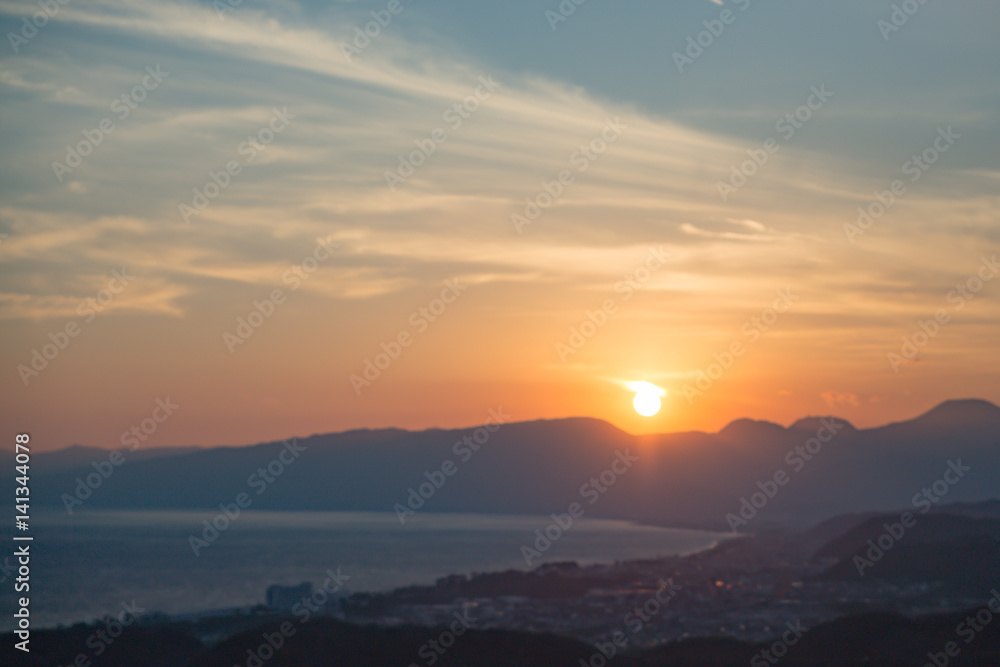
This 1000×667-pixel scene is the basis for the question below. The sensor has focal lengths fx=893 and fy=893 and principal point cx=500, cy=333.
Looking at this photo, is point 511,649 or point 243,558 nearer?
point 511,649

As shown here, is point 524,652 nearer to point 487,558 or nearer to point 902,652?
point 902,652

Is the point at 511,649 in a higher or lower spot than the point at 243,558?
lower

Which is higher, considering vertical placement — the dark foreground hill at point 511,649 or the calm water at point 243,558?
the calm water at point 243,558

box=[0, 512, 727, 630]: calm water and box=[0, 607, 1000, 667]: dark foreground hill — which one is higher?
box=[0, 512, 727, 630]: calm water

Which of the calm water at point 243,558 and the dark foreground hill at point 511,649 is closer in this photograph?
the dark foreground hill at point 511,649

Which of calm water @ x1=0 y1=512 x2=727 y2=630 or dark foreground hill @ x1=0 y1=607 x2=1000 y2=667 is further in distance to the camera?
calm water @ x1=0 y1=512 x2=727 y2=630
